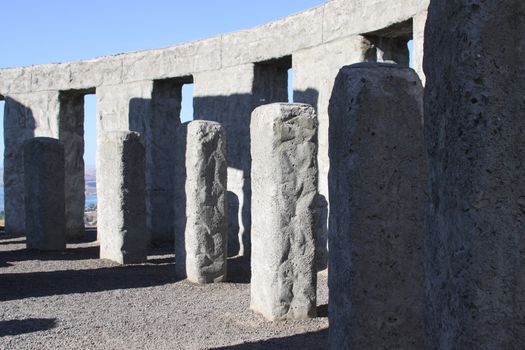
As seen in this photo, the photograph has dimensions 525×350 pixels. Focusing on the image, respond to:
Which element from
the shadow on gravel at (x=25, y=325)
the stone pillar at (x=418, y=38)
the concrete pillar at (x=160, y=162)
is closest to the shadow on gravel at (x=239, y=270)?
the concrete pillar at (x=160, y=162)

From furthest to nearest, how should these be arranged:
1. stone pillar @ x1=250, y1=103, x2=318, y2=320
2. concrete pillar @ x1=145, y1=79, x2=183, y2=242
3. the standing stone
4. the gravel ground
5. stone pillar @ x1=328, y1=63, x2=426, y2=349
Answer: concrete pillar @ x1=145, y1=79, x2=183, y2=242, the standing stone, stone pillar @ x1=250, y1=103, x2=318, y2=320, the gravel ground, stone pillar @ x1=328, y1=63, x2=426, y2=349

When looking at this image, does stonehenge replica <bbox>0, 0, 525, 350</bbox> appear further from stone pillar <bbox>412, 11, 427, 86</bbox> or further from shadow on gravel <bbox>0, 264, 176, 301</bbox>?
shadow on gravel <bbox>0, 264, 176, 301</bbox>

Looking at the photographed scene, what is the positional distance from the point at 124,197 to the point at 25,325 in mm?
3735

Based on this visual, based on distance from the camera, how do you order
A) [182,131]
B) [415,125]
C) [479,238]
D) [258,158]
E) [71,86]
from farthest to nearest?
1. [71,86]
2. [182,131]
3. [258,158]
4. [415,125]
5. [479,238]

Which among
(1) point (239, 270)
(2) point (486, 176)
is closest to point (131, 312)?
(1) point (239, 270)

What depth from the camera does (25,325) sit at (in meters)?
6.25

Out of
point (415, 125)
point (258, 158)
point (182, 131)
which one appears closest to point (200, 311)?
point (258, 158)

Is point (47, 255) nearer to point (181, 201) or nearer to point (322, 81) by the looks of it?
point (181, 201)

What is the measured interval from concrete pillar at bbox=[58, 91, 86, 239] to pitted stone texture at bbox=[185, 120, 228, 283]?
693 cm

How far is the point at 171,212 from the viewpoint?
13477mm

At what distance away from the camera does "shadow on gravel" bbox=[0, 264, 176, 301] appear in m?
7.98

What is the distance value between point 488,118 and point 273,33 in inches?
383

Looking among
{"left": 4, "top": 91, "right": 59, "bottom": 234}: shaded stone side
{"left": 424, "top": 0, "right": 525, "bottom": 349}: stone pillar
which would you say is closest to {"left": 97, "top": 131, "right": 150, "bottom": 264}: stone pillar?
{"left": 4, "top": 91, "right": 59, "bottom": 234}: shaded stone side

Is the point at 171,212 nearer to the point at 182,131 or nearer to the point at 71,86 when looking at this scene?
the point at 71,86
